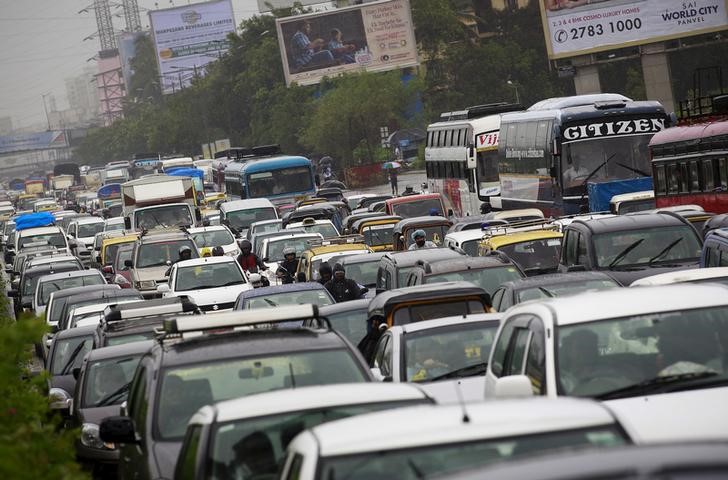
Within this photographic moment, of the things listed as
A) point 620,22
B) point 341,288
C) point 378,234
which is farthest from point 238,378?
point 620,22

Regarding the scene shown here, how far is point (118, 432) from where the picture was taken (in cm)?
878

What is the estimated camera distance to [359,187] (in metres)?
90.9

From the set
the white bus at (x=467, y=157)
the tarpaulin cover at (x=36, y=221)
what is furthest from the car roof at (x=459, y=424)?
the tarpaulin cover at (x=36, y=221)

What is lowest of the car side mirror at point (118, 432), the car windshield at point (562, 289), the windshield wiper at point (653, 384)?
the car windshield at point (562, 289)

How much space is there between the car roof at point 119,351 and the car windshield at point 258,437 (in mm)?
7355

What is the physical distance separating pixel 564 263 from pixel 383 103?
72.6 metres

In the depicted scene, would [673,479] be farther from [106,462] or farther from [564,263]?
[564,263]

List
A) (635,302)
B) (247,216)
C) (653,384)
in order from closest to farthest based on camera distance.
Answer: (653,384)
(635,302)
(247,216)

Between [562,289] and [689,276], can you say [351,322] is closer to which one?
[562,289]

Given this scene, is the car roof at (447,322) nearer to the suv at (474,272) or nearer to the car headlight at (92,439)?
the car headlight at (92,439)

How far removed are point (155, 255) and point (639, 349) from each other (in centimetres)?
2333

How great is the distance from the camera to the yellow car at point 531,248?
2078cm

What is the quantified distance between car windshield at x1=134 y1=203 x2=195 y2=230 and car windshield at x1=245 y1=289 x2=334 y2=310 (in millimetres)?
20455

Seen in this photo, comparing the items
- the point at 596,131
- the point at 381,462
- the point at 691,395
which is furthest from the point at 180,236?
the point at 381,462
